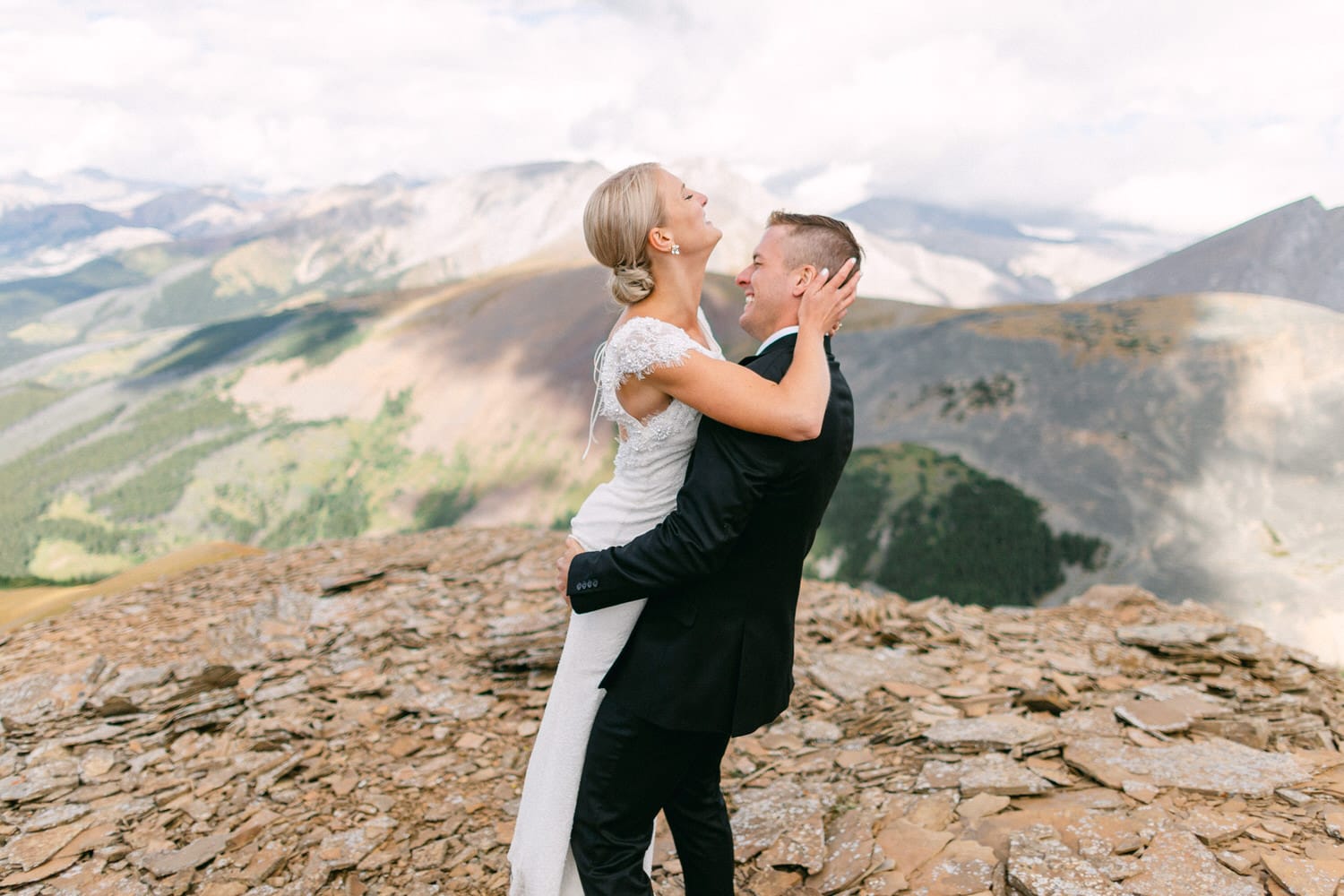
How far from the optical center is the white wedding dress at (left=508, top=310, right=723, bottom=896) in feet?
8.76

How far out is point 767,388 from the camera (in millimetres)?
2422

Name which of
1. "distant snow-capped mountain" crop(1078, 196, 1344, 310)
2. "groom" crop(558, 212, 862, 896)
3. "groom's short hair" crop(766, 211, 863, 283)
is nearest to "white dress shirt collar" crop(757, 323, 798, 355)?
"groom" crop(558, 212, 862, 896)

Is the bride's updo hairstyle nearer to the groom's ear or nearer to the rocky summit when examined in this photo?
the groom's ear

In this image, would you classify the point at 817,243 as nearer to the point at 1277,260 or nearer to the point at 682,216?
the point at 682,216

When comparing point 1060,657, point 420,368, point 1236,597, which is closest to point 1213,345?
point 1236,597

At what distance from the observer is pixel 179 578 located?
9.41 meters

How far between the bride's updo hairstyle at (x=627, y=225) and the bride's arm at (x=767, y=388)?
42 centimetres

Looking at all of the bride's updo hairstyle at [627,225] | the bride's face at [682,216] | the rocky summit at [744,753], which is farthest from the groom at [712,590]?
the rocky summit at [744,753]

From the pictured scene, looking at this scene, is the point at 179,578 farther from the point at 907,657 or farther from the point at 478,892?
the point at 907,657

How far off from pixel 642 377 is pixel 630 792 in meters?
1.55

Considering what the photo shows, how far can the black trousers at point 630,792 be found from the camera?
2760 mm

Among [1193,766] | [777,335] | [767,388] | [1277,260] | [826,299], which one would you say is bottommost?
[1193,766]

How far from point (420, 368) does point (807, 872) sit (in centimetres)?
15608

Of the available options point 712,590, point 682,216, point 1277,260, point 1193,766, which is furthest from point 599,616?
point 1277,260
